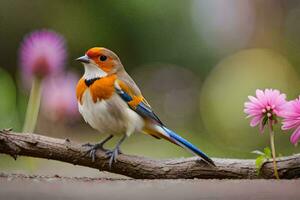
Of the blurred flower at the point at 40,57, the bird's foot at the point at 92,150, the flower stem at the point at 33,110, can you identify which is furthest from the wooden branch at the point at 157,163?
the blurred flower at the point at 40,57

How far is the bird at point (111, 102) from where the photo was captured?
128 centimetres

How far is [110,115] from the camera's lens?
129 cm

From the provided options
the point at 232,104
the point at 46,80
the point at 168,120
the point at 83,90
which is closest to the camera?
the point at 83,90

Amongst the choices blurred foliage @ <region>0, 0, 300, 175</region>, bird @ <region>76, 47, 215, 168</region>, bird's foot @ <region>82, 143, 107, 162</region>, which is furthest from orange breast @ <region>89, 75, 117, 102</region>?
blurred foliage @ <region>0, 0, 300, 175</region>

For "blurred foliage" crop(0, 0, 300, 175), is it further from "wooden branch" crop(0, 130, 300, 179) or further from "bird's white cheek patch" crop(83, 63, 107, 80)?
"wooden branch" crop(0, 130, 300, 179)

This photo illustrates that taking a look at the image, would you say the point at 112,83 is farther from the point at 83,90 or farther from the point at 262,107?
the point at 262,107

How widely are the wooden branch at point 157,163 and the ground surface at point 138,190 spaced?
0.37 feet

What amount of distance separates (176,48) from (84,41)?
501mm

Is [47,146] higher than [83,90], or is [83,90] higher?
[83,90]

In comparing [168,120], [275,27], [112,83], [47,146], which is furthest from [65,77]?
[275,27]

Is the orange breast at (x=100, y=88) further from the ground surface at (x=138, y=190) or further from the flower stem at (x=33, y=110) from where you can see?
the ground surface at (x=138, y=190)

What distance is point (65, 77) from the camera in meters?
1.81

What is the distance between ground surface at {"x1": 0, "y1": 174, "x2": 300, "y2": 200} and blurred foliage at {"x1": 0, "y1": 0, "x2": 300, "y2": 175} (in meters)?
1.95

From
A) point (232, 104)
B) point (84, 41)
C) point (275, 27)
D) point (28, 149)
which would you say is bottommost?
point (28, 149)
